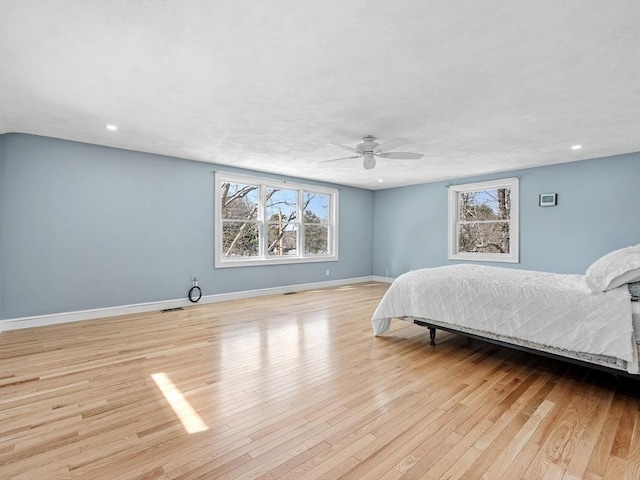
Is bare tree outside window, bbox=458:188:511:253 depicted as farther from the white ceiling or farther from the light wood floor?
the light wood floor

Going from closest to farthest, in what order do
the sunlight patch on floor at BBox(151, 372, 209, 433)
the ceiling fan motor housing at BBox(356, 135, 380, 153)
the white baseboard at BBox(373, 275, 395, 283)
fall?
the sunlight patch on floor at BBox(151, 372, 209, 433) < the ceiling fan motor housing at BBox(356, 135, 380, 153) < the white baseboard at BBox(373, 275, 395, 283)

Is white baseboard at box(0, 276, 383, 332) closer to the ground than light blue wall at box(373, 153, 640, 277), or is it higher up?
closer to the ground

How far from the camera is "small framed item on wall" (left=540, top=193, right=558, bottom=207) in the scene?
5480mm

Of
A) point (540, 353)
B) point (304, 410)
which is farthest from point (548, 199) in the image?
point (304, 410)

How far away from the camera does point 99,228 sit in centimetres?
457

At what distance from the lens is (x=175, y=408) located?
2.17 m

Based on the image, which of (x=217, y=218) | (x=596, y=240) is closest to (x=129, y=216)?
(x=217, y=218)

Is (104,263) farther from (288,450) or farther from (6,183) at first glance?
(288,450)

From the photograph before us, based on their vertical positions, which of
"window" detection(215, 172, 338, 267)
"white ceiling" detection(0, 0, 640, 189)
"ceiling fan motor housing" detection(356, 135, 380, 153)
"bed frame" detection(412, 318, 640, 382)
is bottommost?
"bed frame" detection(412, 318, 640, 382)

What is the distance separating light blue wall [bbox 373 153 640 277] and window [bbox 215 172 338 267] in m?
2.34

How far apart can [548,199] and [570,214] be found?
41 centimetres

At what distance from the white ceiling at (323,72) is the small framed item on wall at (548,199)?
3.87 ft

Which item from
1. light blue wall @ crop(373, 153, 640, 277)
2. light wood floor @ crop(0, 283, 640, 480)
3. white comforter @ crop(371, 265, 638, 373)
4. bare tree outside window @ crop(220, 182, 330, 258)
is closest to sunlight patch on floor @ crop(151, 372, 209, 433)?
light wood floor @ crop(0, 283, 640, 480)

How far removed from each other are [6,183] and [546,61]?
5871mm
